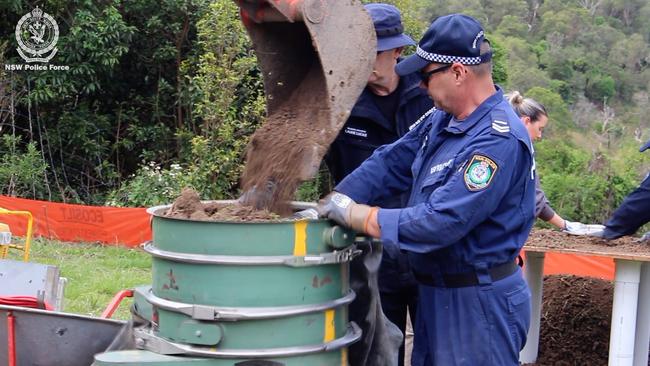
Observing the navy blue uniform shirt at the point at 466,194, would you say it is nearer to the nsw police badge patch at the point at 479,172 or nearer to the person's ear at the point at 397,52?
the nsw police badge patch at the point at 479,172

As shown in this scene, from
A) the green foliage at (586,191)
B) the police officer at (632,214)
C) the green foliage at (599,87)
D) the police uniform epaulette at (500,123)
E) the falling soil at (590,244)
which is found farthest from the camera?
the green foliage at (599,87)

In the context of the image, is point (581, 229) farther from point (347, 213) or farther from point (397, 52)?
point (347, 213)

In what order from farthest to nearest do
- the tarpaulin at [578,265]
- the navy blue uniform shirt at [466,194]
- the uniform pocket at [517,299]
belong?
the tarpaulin at [578,265] → the uniform pocket at [517,299] → the navy blue uniform shirt at [466,194]

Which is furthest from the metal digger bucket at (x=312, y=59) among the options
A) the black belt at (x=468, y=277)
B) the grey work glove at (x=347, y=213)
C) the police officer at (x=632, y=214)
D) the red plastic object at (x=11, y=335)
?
the police officer at (x=632, y=214)

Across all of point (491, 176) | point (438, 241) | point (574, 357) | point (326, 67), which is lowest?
point (574, 357)

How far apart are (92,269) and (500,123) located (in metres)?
6.11

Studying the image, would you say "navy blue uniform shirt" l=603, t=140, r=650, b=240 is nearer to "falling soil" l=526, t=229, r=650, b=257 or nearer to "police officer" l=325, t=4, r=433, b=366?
"falling soil" l=526, t=229, r=650, b=257

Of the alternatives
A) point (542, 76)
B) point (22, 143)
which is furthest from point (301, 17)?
point (542, 76)

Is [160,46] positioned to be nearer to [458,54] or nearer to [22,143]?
[22,143]

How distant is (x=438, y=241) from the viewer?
2.75m

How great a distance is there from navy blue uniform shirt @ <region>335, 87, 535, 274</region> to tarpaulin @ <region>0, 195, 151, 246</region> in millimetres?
7299

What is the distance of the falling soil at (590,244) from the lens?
15.0ft

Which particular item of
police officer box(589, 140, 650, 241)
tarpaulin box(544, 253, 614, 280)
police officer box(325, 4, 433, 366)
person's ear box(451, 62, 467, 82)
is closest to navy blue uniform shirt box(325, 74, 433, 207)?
police officer box(325, 4, 433, 366)

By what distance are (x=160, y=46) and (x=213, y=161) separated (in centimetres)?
252
